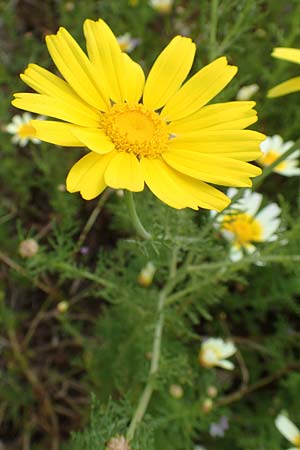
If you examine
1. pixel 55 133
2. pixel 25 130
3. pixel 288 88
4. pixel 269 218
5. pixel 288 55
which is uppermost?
pixel 55 133

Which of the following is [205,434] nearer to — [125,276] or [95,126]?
[125,276]

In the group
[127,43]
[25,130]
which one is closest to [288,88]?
[25,130]

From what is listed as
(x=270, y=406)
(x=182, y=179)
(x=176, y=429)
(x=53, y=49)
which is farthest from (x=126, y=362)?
(x=53, y=49)

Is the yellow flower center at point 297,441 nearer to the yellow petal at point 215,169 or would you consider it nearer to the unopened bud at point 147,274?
the unopened bud at point 147,274

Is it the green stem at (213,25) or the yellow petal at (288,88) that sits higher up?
the green stem at (213,25)

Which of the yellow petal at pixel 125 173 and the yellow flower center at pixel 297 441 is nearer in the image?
the yellow petal at pixel 125 173

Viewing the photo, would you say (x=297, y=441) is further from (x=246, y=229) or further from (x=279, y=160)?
(x=279, y=160)

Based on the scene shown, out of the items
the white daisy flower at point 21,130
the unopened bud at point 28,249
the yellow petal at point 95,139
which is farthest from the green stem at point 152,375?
the white daisy flower at point 21,130
